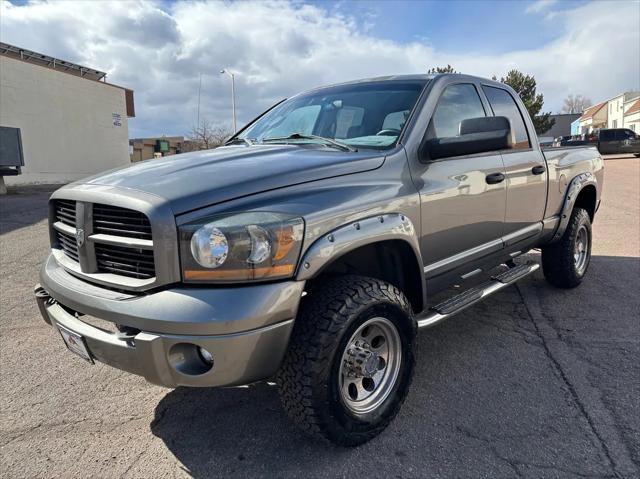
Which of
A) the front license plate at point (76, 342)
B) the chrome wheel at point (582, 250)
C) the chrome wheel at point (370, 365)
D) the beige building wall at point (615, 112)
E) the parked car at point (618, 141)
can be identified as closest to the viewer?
the front license plate at point (76, 342)

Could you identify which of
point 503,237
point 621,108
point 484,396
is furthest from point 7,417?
point 621,108

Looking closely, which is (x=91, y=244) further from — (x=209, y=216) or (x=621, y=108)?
(x=621, y=108)

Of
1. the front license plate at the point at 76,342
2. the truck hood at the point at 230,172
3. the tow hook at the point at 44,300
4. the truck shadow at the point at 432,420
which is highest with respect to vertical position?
the truck hood at the point at 230,172

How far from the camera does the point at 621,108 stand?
51.8m

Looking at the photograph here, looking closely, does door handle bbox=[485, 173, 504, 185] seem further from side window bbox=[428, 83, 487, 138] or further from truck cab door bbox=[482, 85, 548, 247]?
side window bbox=[428, 83, 487, 138]

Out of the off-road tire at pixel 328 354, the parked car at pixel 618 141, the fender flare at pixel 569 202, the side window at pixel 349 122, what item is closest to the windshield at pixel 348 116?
the side window at pixel 349 122

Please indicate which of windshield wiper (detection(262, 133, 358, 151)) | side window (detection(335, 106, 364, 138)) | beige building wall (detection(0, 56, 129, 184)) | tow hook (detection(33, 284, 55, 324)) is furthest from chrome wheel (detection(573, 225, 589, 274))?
beige building wall (detection(0, 56, 129, 184))

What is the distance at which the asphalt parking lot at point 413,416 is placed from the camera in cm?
231

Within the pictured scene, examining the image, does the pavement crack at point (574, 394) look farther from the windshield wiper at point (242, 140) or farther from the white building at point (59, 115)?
the white building at point (59, 115)

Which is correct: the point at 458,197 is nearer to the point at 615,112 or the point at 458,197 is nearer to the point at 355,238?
the point at 355,238

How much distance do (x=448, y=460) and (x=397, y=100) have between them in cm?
215

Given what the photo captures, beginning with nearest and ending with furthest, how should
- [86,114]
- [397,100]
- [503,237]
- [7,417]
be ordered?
[7,417]
[397,100]
[503,237]
[86,114]

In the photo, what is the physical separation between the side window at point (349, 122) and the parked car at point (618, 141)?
2902cm

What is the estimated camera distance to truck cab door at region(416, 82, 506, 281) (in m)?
2.88
